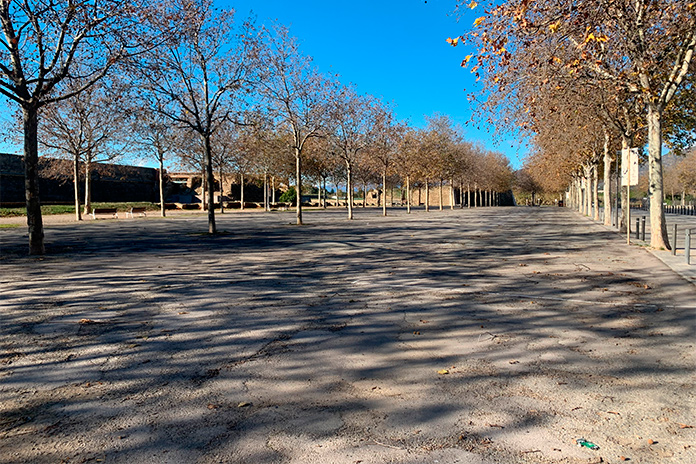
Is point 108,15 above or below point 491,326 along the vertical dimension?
above

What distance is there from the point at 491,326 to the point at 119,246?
12.7 meters

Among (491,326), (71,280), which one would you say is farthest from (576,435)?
(71,280)

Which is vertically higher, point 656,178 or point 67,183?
point 67,183

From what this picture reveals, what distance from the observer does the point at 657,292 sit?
7.98m

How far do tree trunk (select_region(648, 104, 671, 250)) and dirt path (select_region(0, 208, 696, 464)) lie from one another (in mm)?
4969

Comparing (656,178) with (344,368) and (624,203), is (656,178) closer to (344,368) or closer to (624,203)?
(624,203)

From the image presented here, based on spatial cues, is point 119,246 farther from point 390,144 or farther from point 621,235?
point 390,144

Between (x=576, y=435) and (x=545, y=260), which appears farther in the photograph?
(x=545, y=260)

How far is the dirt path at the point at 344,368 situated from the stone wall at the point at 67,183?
28.6 m

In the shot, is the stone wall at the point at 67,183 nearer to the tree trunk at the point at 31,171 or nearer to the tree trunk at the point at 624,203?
the tree trunk at the point at 31,171

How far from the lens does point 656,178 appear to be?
13.6 meters

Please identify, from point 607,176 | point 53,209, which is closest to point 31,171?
point 607,176

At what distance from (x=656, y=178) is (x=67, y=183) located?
4851 centimetres

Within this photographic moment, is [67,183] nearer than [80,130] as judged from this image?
No
